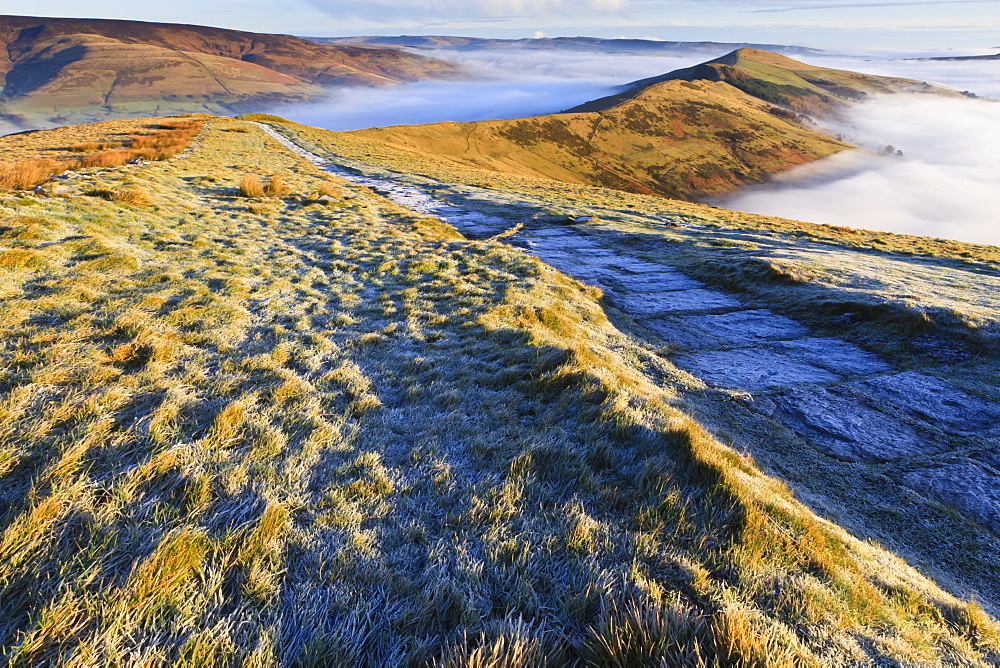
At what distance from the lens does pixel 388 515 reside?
11.0 ft

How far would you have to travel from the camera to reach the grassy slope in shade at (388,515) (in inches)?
93.7

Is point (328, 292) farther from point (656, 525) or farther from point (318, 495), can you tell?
point (656, 525)

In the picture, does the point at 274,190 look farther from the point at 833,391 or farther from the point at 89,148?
the point at 833,391

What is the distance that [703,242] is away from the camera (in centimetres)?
1670

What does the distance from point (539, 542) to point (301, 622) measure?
157 cm

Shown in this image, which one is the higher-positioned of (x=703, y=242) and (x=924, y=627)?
(x=924, y=627)

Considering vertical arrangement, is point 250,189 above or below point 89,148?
below

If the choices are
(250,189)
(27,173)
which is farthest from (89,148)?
(250,189)

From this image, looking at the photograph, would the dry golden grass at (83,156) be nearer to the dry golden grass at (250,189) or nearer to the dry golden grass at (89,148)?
the dry golden grass at (89,148)

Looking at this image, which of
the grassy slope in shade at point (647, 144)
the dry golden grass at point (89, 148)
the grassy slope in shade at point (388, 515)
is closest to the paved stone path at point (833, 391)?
the grassy slope in shade at point (388, 515)

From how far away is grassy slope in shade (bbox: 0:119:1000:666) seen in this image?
2.38 m

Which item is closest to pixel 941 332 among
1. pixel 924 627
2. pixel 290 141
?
pixel 924 627

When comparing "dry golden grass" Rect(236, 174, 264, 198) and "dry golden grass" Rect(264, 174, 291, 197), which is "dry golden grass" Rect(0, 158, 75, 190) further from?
"dry golden grass" Rect(264, 174, 291, 197)

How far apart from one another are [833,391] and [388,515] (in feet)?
21.1
